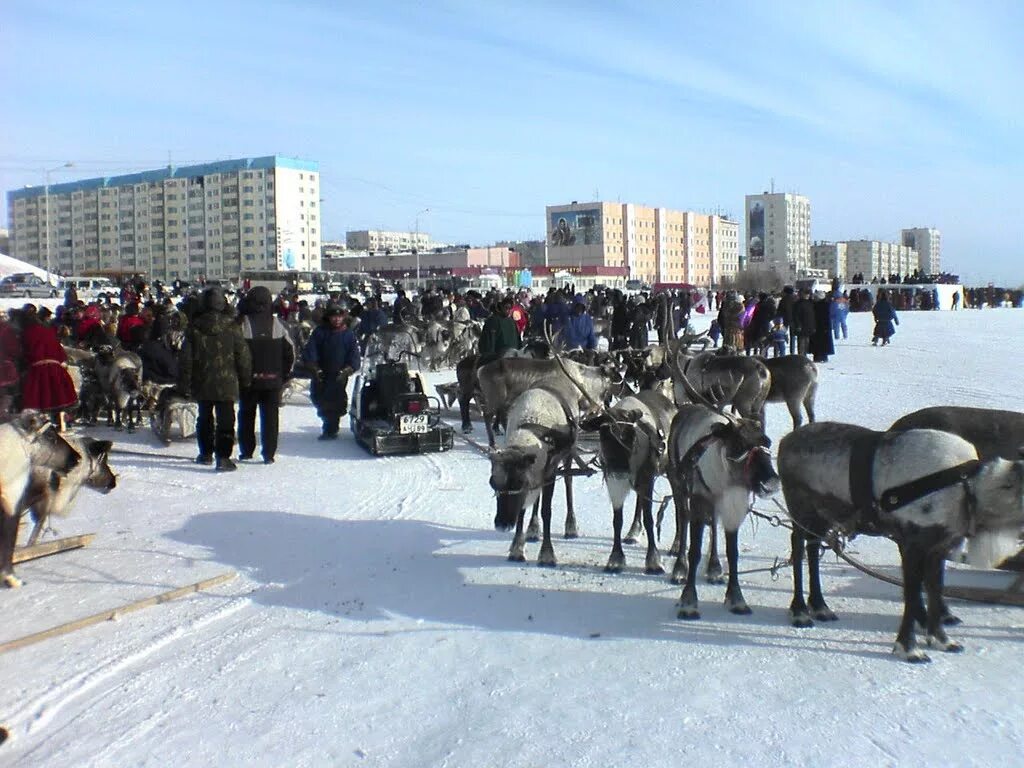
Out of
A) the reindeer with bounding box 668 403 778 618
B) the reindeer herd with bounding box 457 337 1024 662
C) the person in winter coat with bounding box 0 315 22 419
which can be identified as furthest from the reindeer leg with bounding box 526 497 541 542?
the person in winter coat with bounding box 0 315 22 419

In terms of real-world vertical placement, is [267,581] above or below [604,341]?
below

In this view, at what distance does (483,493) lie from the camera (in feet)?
26.5

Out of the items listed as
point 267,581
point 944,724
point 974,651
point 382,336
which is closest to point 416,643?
point 267,581

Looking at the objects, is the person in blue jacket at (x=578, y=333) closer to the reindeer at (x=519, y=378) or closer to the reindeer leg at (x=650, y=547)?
the reindeer at (x=519, y=378)

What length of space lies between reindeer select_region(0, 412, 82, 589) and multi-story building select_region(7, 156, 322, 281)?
86231 mm

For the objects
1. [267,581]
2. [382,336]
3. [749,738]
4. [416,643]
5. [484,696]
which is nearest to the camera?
[749,738]

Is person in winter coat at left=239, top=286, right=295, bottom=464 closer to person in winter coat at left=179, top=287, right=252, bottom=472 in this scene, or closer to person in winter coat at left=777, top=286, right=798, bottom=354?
person in winter coat at left=179, top=287, right=252, bottom=472

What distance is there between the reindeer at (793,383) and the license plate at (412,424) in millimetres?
3911

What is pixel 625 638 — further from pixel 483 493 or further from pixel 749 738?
pixel 483 493

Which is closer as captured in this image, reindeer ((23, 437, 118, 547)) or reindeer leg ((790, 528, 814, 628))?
reindeer leg ((790, 528, 814, 628))

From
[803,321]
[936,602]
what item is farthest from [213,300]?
[803,321]

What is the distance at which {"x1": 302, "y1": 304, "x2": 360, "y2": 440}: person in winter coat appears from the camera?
10.8 m

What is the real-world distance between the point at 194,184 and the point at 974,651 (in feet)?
346

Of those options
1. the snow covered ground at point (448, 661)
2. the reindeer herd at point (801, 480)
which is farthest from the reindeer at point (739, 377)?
the reindeer herd at point (801, 480)
